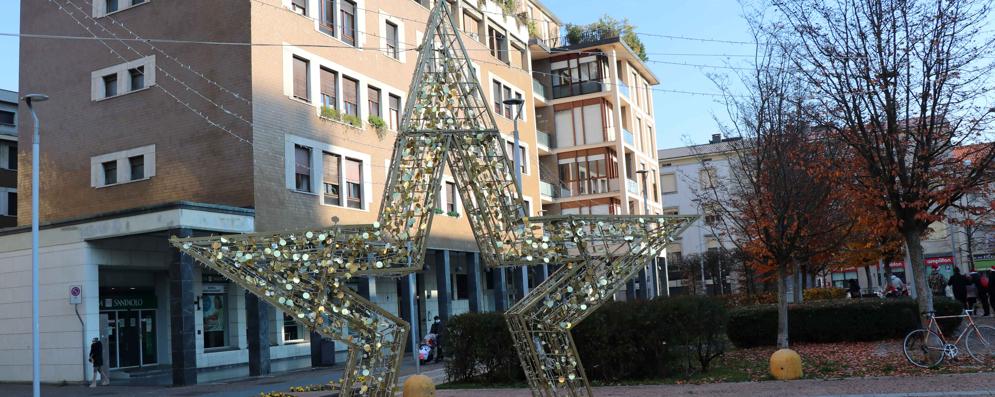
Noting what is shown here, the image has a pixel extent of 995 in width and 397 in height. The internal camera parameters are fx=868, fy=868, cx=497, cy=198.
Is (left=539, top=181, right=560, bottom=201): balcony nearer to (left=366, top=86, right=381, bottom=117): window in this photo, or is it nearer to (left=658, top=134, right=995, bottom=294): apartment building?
(left=658, top=134, right=995, bottom=294): apartment building

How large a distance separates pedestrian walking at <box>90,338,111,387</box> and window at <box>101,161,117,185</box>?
21.9 ft

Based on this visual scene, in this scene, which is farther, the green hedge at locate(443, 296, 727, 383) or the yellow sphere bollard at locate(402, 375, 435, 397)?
the green hedge at locate(443, 296, 727, 383)

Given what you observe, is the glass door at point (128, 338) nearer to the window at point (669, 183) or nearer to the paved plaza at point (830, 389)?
the paved plaza at point (830, 389)

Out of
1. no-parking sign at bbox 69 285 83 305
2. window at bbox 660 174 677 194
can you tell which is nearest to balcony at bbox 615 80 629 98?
window at bbox 660 174 677 194

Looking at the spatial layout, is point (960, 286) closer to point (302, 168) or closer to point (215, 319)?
point (302, 168)

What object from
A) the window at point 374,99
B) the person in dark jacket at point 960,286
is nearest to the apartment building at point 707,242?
the person in dark jacket at point 960,286

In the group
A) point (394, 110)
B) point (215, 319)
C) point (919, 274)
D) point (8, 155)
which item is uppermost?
point (8, 155)

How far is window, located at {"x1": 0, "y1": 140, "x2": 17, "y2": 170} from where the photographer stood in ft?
140

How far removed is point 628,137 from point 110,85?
31.9m

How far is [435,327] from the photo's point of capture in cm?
2853

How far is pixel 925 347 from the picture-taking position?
604 inches

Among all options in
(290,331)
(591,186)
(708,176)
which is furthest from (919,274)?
(591,186)

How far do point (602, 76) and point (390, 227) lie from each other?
41762 millimetres

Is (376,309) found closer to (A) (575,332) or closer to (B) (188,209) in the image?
(A) (575,332)
